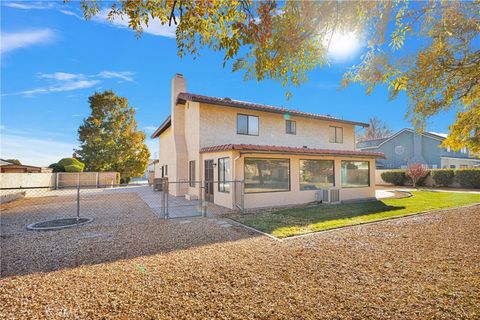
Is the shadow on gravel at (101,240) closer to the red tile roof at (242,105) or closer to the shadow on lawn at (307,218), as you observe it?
the shadow on lawn at (307,218)

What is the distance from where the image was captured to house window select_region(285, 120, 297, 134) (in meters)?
15.8

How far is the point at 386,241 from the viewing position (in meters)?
5.82

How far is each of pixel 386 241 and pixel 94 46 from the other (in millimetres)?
11914

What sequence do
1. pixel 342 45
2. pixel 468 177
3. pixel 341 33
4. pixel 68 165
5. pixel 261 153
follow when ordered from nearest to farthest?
1. pixel 341 33
2. pixel 342 45
3. pixel 261 153
4. pixel 468 177
5. pixel 68 165

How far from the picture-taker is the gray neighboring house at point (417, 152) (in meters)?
28.1

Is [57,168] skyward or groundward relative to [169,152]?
groundward

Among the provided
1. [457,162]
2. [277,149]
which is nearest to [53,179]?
[277,149]

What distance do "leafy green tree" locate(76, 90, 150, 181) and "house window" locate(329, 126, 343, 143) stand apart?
892 inches

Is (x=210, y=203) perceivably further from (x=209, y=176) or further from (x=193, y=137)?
(x=193, y=137)

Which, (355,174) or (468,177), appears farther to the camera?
(468,177)

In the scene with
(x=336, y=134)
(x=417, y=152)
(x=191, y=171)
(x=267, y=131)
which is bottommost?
(x=191, y=171)

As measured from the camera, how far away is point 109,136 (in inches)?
1074

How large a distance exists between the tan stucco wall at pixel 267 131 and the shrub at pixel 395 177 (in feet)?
33.9

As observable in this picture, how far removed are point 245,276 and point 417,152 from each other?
3462 centimetres
